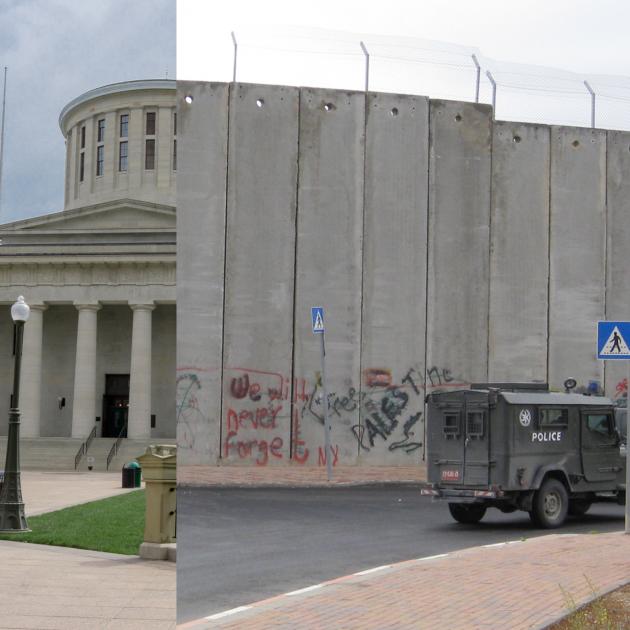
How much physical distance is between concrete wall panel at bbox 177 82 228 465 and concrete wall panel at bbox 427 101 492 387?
0.87m

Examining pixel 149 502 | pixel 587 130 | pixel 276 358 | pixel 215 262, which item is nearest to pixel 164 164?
pixel 215 262

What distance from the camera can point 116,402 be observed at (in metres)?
19.8

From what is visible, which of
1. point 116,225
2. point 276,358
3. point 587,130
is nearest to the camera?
point 276,358

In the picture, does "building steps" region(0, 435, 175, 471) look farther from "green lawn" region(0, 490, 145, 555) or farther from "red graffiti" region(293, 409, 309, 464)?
"red graffiti" region(293, 409, 309, 464)

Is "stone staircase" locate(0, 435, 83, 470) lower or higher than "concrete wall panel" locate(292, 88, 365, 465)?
lower

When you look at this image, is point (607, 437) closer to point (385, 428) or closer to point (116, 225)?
point (385, 428)

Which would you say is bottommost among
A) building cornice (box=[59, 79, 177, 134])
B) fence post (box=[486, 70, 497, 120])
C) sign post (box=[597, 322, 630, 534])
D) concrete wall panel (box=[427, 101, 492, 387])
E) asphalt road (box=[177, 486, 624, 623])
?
asphalt road (box=[177, 486, 624, 623])

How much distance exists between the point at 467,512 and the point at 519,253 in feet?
3.73

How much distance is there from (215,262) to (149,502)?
9.61 m

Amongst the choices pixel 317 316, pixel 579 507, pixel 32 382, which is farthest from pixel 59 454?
pixel 317 316

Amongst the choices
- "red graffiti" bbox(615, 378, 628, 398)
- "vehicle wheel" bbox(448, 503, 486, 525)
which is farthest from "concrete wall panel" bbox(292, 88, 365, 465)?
"red graffiti" bbox(615, 378, 628, 398)

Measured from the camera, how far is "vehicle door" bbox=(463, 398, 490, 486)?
423 centimetres

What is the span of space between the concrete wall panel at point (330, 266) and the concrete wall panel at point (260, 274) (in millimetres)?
49

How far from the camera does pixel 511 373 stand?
4.25 meters
